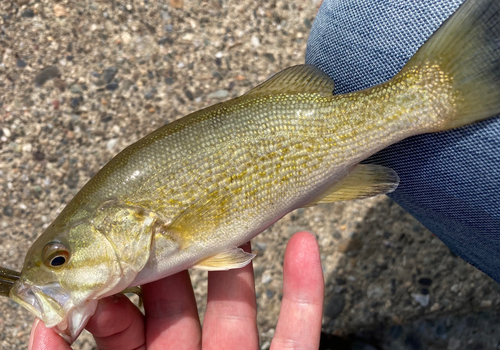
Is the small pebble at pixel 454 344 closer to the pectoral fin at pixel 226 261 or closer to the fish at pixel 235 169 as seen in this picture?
the fish at pixel 235 169

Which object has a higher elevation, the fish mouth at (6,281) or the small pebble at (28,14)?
the small pebble at (28,14)

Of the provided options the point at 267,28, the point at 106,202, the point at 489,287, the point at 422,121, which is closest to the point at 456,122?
the point at 422,121

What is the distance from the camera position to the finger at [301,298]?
173 cm

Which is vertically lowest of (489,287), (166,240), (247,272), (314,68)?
(489,287)

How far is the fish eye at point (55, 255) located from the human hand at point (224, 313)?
25cm

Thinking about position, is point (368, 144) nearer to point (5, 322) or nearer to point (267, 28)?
point (267, 28)

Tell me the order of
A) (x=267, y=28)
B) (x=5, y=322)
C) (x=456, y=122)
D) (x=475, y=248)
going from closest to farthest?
1. (x=456, y=122)
2. (x=475, y=248)
3. (x=5, y=322)
4. (x=267, y=28)

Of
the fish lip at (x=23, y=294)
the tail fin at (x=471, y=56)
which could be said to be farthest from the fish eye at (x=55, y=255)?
the tail fin at (x=471, y=56)

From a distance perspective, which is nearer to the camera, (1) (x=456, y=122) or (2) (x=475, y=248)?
(1) (x=456, y=122)

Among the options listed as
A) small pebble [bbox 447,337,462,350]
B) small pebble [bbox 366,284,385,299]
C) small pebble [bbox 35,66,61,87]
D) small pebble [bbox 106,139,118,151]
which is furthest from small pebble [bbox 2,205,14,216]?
small pebble [bbox 447,337,462,350]

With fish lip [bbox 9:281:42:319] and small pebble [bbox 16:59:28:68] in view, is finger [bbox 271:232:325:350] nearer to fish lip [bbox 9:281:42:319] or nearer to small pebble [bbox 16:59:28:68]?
fish lip [bbox 9:281:42:319]

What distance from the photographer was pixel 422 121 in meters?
1.48

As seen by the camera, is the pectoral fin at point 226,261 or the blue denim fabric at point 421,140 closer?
the blue denim fabric at point 421,140

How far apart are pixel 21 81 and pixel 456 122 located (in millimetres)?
2386
